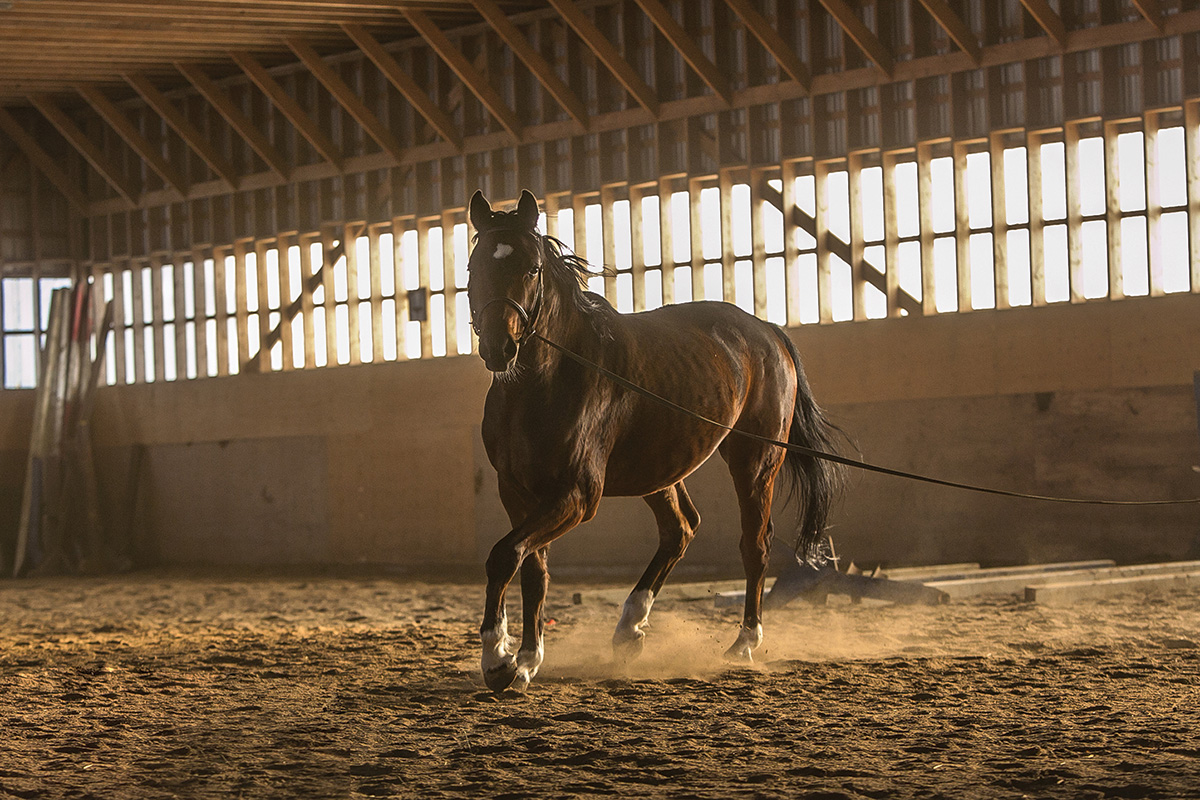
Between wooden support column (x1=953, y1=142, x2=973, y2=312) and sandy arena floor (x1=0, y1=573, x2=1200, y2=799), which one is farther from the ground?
wooden support column (x1=953, y1=142, x2=973, y2=312)

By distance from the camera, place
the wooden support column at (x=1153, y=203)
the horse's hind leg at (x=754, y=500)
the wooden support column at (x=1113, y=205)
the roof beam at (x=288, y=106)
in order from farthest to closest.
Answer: the roof beam at (x=288, y=106) < the wooden support column at (x=1113, y=205) < the wooden support column at (x=1153, y=203) < the horse's hind leg at (x=754, y=500)

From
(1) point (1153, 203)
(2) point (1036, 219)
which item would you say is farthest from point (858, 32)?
(1) point (1153, 203)

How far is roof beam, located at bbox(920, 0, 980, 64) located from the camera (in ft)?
37.7

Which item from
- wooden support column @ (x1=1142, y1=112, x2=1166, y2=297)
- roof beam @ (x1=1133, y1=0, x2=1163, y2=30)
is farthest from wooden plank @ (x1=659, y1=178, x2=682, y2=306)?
roof beam @ (x1=1133, y1=0, x2=1163, y2=30)

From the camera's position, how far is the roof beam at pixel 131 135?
16062mm

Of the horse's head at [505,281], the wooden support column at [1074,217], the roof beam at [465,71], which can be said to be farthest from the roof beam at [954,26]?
the horse's head at [505,281]

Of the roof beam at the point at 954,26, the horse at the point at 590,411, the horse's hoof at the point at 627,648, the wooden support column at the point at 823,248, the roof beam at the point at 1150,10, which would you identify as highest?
the roof beam at the point at 954,26

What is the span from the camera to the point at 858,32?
11.9 metres

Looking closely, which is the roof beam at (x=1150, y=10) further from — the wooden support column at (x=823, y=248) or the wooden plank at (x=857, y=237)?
the wooden support column at (x=823, y=248)

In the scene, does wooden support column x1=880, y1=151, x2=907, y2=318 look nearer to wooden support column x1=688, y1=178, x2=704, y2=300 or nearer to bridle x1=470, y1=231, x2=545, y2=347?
wooden support column x1=688, y1=178, x2=704, y2=300

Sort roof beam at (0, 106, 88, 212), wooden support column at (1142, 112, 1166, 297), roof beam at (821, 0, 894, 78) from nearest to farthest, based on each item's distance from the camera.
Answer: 1. wooden support column at (1142, 112, 1166, 297)
2. roof beam at (821, 0, 894, 78)
3. roof beam at (0, 106, 88, 212)

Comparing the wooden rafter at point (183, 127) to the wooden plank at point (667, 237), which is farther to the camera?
the wooden rafter at point (183, 127)

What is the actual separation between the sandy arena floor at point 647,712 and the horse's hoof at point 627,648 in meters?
0.09

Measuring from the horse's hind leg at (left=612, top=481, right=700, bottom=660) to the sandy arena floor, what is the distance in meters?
0.15
